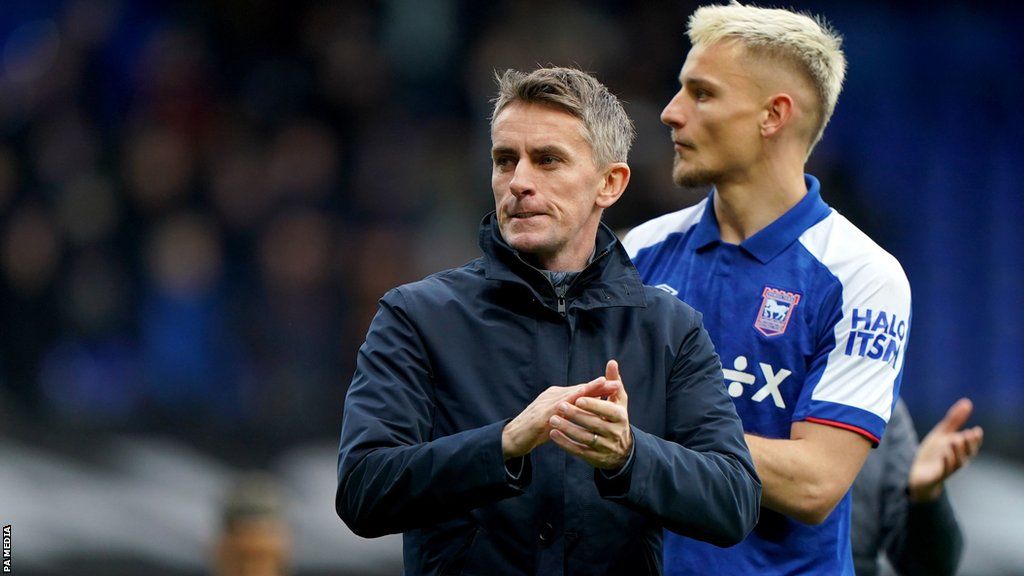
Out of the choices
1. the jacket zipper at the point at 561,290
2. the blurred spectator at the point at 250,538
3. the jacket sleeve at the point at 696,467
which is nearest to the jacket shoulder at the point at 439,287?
the jacket zipper at the point at 561,290

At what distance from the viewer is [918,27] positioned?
9383 millimetres

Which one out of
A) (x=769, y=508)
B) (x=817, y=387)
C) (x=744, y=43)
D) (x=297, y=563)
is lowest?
(x=769, y=508)

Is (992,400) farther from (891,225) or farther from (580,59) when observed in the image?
(580,59)

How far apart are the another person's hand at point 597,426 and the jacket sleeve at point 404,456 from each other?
0.48ft

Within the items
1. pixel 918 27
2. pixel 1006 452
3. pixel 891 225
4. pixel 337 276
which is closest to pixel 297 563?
pixel 337 276

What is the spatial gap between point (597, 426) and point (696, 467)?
0.98 ft

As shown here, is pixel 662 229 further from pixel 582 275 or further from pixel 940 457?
pixel 582 275

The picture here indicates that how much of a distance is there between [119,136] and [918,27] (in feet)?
15.6

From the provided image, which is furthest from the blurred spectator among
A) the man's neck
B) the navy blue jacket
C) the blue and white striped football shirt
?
the navy blue jacket

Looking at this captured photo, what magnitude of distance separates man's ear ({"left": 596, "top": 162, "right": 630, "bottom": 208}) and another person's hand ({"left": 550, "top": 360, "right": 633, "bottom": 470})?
674 mm

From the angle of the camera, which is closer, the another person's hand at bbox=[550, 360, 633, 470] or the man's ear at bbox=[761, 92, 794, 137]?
the another person's hand at bbox=[550, 360, 633, 470]

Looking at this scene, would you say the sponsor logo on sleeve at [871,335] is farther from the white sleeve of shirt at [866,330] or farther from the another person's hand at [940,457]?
the another person's hand at [940,457]

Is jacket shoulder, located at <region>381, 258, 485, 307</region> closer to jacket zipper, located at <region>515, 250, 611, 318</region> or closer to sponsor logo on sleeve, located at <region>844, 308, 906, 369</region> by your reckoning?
jacket zipper, located at <region>515, 250, 611, 318</region>

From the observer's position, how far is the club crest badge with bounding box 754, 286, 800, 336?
4227mm
